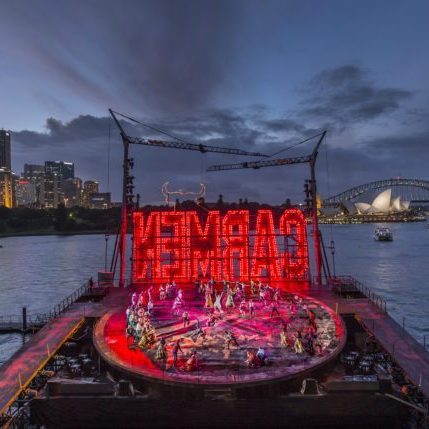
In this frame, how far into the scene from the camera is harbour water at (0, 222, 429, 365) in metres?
60.6

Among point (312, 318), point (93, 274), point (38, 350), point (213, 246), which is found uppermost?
point (213, 246)

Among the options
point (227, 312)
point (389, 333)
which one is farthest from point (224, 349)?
point (389, 333)

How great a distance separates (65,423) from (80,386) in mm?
1729

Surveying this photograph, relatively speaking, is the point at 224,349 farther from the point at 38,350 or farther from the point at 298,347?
the point at 38,350

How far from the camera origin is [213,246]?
4978 centimetres

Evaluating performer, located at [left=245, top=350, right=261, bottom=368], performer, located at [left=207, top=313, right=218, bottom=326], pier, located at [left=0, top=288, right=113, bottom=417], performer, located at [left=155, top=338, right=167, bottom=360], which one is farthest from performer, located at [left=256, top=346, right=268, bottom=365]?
pier, located at [left=0, top=288, right=113, bottom=417]

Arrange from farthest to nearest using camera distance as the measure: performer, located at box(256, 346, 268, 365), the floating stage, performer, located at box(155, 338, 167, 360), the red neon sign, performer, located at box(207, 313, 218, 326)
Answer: the red neon sign, performer, located at box(207, 313, 218, 326), performer, located at box(155, 338, 167, 360), performer, located at box(256, 346, 268, 365), the floating stage

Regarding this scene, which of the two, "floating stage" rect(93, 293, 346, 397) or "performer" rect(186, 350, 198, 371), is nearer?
"floating stage" rect(93, 293, 346, 397)

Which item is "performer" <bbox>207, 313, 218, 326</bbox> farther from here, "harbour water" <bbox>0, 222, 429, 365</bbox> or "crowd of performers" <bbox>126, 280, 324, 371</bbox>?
"harbour water" <bbox>0, 222, 429, 365</bbox>

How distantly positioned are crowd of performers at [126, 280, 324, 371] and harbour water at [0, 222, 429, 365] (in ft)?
51.7

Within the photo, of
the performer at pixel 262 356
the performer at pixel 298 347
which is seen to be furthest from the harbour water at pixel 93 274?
the performer at pixel 262 356

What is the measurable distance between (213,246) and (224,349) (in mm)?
23367

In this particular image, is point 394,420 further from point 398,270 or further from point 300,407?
point 398,270

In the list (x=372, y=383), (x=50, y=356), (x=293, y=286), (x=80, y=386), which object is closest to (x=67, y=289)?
(x=293, y=286)
